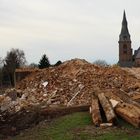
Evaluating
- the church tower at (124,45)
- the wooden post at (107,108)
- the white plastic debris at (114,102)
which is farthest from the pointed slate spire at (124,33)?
the white plastic debris at (114,102)

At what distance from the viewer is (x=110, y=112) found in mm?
13109

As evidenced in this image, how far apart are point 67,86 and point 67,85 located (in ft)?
0.38

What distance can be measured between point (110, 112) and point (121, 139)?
1.97 metres

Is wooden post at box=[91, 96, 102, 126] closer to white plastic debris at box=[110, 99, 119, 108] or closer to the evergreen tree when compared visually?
white plastic debris at box=[110, 99, 119, 108]

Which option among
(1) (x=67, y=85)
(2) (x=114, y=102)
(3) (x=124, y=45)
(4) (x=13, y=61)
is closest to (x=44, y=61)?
(4) (x=13, y=61)

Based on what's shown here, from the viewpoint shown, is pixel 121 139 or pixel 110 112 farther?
pixel 110 112

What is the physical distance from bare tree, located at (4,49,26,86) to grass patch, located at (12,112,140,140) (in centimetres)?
4999

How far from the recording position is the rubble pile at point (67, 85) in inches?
746

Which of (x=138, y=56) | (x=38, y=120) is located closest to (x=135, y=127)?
(x=38, y=120)

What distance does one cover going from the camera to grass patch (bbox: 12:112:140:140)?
11.6 meters

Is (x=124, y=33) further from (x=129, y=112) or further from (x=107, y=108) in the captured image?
(x=129, y=112)

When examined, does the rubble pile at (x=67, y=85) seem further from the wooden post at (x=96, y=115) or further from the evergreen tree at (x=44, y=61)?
the evergreen tree at (x=44, y=61)

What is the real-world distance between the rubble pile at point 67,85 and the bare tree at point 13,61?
138ft

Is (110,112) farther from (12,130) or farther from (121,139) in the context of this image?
(12,130)
